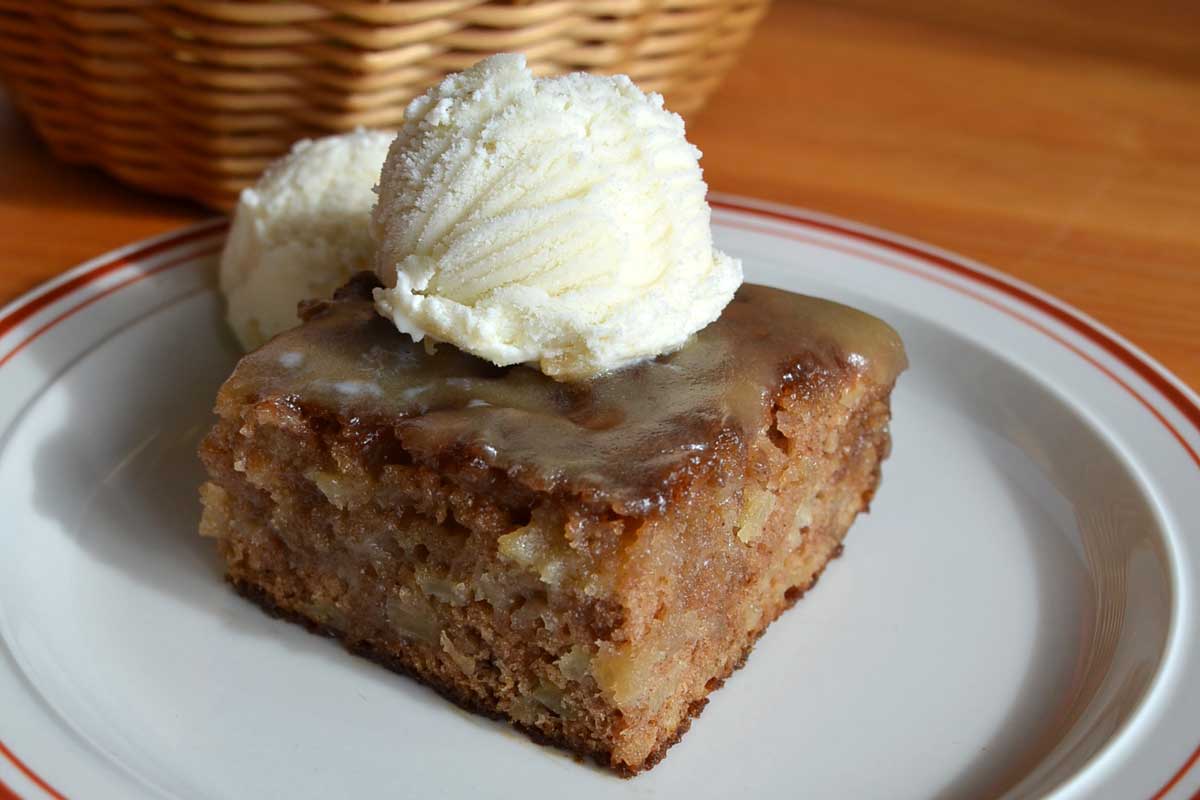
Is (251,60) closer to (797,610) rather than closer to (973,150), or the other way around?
(797,610)

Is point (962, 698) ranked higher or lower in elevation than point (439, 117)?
lower

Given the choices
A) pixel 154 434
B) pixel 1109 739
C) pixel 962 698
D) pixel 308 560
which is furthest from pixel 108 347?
pixel 1109 739

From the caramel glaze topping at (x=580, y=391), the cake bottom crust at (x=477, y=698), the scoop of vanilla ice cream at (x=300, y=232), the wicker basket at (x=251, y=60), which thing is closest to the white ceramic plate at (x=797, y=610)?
the cake bottom crust at (x=477, y=698)

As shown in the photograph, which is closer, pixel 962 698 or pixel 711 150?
pixel 962 698

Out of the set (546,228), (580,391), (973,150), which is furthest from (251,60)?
(973,150)

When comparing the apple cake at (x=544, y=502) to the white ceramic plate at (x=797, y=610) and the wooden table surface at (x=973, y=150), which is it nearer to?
the white ceramic plate at (x=797, y=610)

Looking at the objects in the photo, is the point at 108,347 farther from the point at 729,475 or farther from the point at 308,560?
the point at 729,475

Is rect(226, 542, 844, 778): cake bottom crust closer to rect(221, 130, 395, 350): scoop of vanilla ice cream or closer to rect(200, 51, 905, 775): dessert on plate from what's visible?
rect(200, 51, 905, 775): dessert on plate
